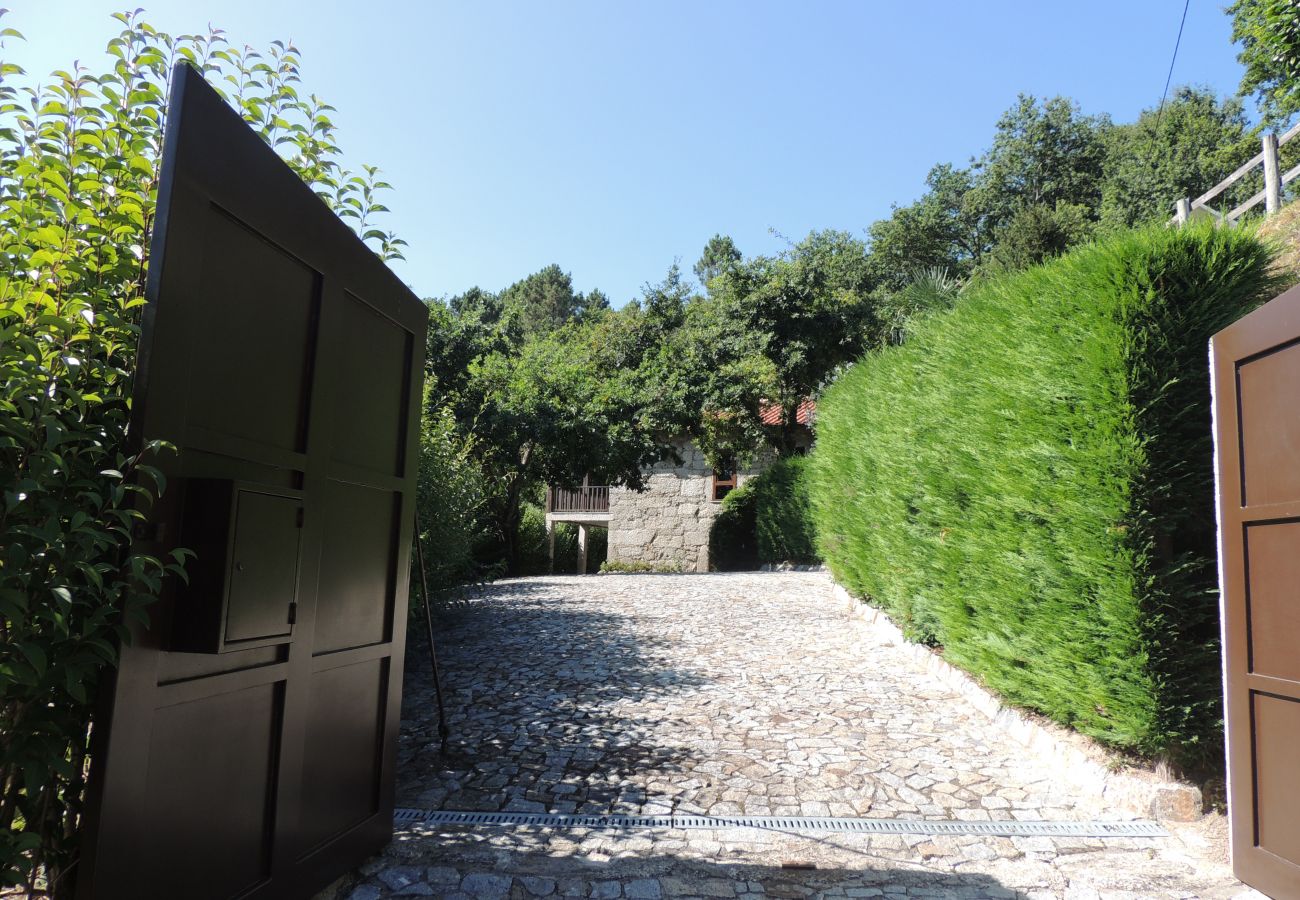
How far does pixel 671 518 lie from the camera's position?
23.3 metres

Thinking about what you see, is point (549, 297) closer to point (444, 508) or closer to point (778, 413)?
point (778, 413)

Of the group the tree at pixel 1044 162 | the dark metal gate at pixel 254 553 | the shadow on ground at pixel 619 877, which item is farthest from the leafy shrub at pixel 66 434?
the tree at pixel 1044 162

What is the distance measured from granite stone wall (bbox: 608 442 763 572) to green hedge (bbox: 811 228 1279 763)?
57.3 feet

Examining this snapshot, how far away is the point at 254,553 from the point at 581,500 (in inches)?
922

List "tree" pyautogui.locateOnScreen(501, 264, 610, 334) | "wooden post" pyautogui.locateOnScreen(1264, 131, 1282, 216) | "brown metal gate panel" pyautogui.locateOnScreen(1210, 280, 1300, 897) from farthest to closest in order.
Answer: "tree" pyautogui.locateOnScreen(501, 264, 610, 334) → "wooden post" pyautogui.locateOnScreen(1264, 131, 1282, 216) → "brown metal gate panel" pyautogui.locateOnScreen(1210, 280, 1300, 897)

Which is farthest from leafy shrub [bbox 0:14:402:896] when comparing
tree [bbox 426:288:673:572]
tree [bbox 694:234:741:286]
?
tree [bbox 694:234:741:286]

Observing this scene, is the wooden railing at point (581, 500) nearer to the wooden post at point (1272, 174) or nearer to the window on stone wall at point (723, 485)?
the window on stone wall at point (723, 485)

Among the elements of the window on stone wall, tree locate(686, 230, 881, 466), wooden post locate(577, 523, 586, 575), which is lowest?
wooden post locate(577, 523, 586, 575)

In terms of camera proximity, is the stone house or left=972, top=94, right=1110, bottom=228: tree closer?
the stone house

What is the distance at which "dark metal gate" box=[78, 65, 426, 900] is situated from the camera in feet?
6.48

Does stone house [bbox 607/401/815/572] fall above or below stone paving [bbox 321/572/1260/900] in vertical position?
above

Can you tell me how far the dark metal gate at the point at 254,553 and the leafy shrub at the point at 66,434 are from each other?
13 centimetres

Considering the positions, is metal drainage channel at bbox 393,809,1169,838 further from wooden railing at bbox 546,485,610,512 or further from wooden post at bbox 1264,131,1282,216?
wooden railing at bbox 546,485,610,512

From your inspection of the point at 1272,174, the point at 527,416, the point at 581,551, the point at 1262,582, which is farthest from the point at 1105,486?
the point at 581,551
